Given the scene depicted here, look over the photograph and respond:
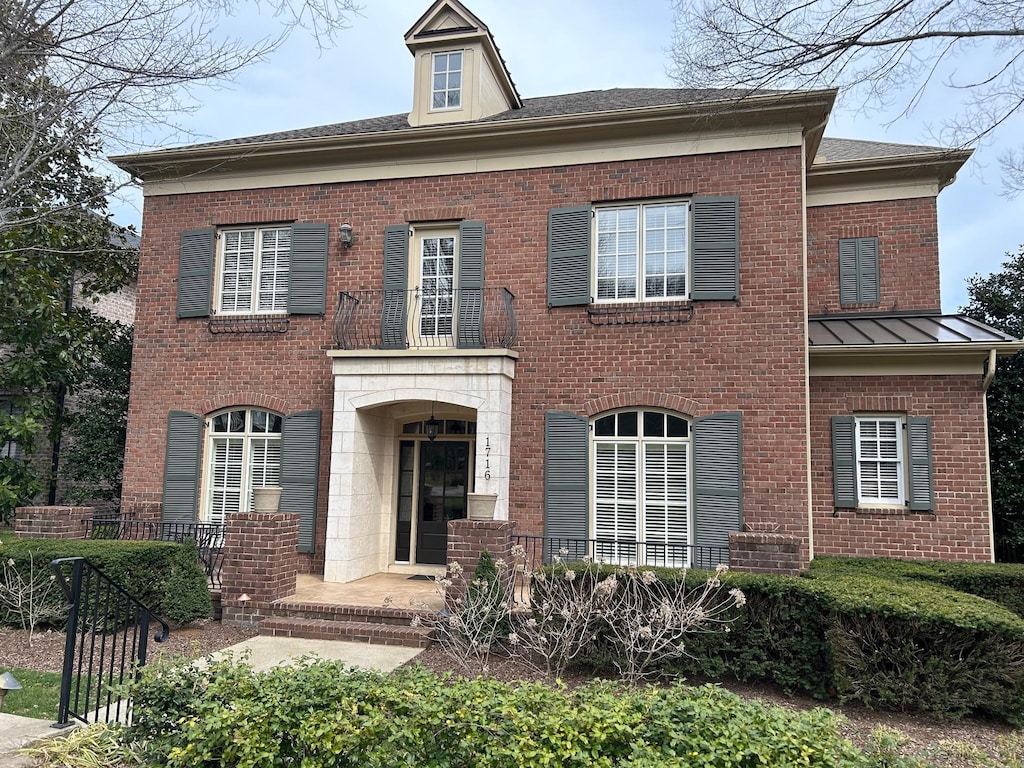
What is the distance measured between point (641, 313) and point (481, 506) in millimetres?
3806

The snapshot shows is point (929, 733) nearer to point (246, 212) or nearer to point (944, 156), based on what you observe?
point (944, 156)

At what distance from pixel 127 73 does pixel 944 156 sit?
953 cm

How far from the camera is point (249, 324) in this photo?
37.9 ft

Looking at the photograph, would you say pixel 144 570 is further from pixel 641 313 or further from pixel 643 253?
pixel 643 253

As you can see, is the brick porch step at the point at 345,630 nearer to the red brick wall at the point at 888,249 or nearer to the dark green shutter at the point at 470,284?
the dark green shutter at the point at 470,284

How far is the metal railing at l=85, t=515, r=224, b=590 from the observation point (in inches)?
400

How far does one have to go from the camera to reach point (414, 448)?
1151cm

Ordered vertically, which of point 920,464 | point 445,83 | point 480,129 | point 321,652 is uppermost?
point 445,83

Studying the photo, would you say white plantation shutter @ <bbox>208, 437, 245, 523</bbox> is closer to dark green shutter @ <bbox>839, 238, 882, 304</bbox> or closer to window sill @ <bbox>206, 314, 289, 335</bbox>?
window sill @ <bbox>206, 314, 289, 335</bbox>

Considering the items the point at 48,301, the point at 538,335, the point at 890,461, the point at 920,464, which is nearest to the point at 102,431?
the point at 48,301

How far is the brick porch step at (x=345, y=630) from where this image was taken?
779cm

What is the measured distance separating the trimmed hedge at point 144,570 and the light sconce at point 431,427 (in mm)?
3901

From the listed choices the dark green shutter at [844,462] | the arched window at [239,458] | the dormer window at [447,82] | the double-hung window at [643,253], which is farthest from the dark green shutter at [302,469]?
the dark green shutter at [844,462]

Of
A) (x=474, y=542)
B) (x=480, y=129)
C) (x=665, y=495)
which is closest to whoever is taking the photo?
(x=474, y=542)
